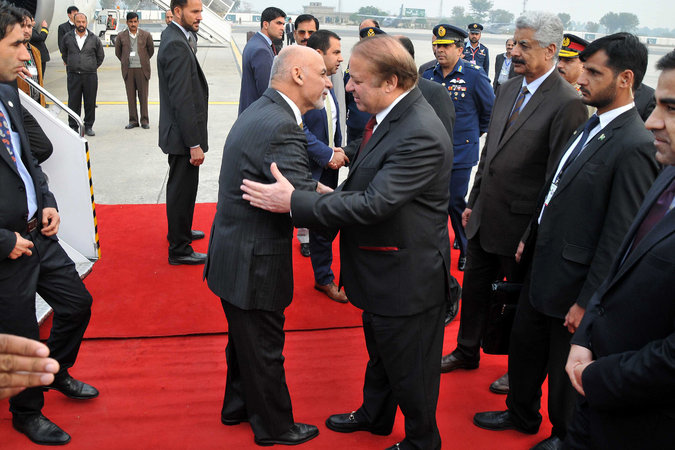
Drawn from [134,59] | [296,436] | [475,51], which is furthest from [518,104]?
[134,59]

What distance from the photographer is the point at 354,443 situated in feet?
9.30

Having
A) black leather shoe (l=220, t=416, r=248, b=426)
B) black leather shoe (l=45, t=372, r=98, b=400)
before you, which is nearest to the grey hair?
black leather shoe (l=220, t=416, r=248, b=426)

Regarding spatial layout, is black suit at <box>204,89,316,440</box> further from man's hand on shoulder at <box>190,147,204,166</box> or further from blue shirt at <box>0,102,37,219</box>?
man's hand on shoulder at <box>190,147,204,166</box>

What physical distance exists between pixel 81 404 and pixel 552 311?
8.20 ft

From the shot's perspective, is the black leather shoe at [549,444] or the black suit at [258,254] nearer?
the black suit at [258,254]

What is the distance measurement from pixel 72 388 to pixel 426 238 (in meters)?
2.11

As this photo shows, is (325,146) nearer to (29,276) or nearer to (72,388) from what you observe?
(29,276)

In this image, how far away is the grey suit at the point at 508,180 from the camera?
9.54 feet

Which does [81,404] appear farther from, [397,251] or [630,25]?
[630,25]

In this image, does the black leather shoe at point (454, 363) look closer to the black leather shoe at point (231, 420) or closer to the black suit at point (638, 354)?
the black leather shoe at point (231, 420)

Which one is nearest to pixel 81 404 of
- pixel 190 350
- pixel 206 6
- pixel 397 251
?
pixel 190 350

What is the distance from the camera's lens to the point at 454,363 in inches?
137

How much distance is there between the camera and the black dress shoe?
2775 mm

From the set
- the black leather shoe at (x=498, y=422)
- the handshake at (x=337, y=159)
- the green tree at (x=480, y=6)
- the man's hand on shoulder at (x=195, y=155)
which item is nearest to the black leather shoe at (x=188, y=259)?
the man's hand on shoulder at (x=195, y=155)
